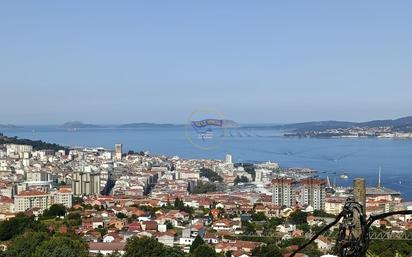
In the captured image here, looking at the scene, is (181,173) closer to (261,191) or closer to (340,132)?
(261,191)

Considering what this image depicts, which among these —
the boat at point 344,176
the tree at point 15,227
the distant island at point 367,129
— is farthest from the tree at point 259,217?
the distant island at point 367,129

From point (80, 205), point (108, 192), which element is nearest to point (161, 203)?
point (80, 205)

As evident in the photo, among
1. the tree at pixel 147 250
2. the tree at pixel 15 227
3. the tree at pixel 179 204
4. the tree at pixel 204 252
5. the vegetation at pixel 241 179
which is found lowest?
the vegetation at pixel 241 179

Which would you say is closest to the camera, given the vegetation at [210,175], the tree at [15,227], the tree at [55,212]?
the tree at [15,227]

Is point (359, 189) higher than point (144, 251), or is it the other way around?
point (359, 189)

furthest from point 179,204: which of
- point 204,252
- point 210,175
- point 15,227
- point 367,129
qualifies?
point 367,129

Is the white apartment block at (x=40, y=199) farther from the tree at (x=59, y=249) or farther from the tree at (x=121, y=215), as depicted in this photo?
the tree at (x=59, y=249)

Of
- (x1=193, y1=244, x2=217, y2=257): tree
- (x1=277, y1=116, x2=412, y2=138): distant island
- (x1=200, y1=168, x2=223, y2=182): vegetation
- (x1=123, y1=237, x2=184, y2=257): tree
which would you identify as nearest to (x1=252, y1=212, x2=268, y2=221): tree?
(x1=193, y1=244, x2=217, y2=257): tree
